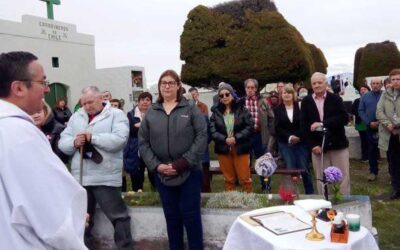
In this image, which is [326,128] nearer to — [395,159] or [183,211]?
[395,159]

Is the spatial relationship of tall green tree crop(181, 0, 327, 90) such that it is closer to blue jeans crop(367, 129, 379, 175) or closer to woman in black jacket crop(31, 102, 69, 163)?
blue jeans crop(367, 129, 379, 175)

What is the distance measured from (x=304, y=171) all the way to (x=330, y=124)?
0.78m

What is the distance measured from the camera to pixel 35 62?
230cm

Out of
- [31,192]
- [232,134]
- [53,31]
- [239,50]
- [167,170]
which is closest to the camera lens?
[31,192]

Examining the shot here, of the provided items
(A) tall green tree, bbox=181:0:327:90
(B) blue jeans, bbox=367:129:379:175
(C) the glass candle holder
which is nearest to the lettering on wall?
(A) tall green tree, bbox=181:0:327:90

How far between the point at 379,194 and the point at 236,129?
105 inches

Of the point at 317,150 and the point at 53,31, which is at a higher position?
the point at 53,31

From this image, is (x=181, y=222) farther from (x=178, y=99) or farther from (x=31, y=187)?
(x=31, y=187)

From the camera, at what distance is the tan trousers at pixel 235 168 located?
20.4 feet

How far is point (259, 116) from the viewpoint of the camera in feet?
26.9

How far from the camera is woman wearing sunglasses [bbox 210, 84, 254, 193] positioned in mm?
6156

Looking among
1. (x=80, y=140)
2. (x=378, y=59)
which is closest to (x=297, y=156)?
(x=80, y=140)

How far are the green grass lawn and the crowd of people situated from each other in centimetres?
30

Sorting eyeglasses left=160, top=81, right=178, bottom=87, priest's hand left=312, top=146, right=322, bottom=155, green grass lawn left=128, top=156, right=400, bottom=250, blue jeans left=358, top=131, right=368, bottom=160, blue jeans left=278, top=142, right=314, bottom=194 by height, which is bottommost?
green grass lawn left=128, top=156, right=400, bottom=250
